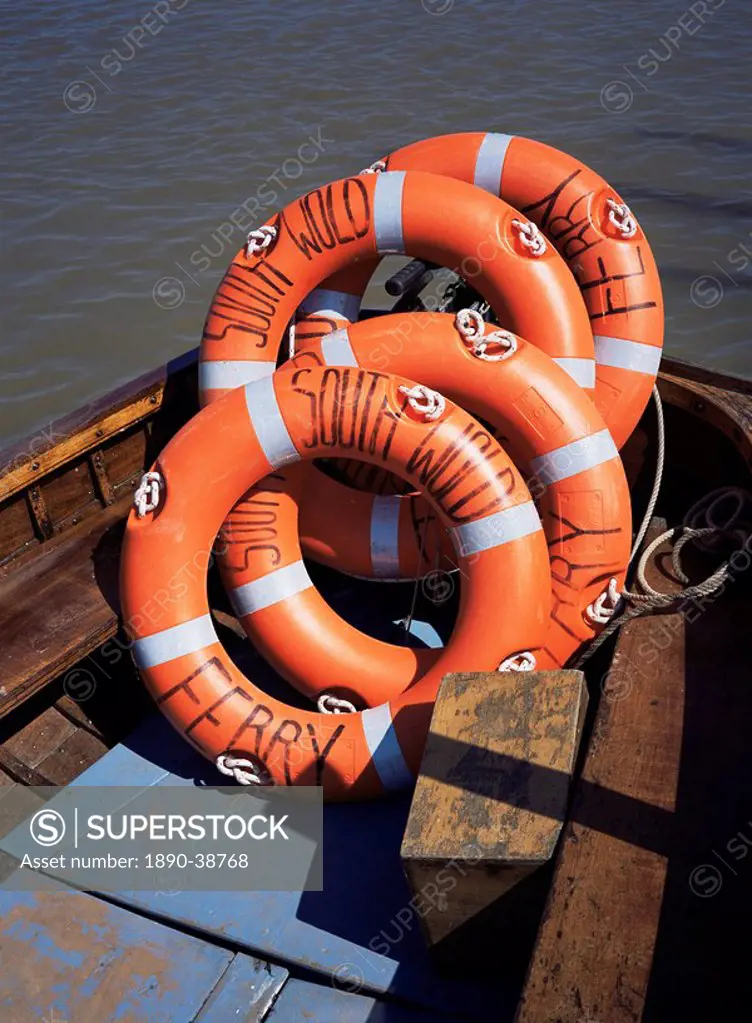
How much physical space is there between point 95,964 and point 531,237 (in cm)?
219

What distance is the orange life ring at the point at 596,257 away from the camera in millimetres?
3000

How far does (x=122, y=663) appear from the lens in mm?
3064

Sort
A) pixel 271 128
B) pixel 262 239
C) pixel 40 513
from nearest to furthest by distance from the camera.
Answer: pixel 262 239, pixel 40 513, pixel 271 128

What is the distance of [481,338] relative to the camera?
266 centimetres

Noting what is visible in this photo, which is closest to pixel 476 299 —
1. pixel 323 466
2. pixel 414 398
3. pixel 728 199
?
pixel 323 466


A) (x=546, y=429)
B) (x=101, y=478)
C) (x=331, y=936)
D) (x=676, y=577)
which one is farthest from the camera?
(x=101, y=478)

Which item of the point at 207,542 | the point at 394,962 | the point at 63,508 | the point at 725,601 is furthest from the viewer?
the point at 63,508

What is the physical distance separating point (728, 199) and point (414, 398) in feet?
17.0

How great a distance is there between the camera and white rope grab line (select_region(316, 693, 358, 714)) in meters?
2.71

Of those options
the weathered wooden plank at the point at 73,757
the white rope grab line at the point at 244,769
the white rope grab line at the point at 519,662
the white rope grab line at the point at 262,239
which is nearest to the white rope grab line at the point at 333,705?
the white rope grab line at the point at 244,769

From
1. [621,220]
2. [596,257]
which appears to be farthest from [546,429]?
[621,220]

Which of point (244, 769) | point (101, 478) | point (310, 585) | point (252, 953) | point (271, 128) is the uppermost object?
point (101, 478)

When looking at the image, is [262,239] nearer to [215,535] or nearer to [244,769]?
[215,535]

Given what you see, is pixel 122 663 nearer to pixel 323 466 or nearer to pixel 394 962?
pixel 323 466
